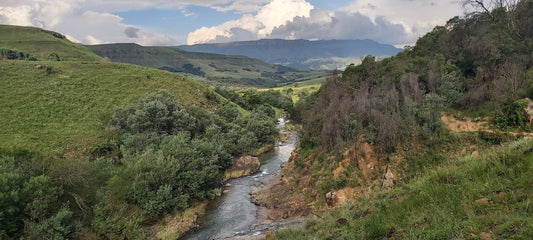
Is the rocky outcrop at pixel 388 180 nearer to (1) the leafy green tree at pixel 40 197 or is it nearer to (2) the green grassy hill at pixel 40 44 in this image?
(1) the leafy green tree at pixel 40 197

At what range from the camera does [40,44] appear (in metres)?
111

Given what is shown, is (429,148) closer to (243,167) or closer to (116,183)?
(243,167)

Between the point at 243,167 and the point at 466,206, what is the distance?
37.5m

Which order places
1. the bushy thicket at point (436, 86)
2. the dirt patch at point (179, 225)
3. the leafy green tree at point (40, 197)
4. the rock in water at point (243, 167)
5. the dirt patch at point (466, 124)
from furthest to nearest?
the rock in water at point (243, 167)
the bushy thicket at point (436, 86)
the dirt patch at point (179, 225)
the dirt patch at point (466, 124)
the leafy green tree at point (40, 197)

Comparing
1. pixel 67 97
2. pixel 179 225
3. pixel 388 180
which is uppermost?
pixel 67 97

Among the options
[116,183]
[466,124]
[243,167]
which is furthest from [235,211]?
[466,124]

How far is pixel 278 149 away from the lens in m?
57.5

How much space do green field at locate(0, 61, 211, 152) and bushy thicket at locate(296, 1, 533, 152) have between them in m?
35.9

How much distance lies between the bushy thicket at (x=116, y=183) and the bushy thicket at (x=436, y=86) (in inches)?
701

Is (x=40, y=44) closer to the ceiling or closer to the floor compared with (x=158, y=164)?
closer to the ceiling

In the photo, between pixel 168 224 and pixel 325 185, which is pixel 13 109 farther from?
pixel 325 185

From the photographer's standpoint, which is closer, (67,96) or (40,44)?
(67,96)

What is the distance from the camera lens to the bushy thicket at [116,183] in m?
19.6

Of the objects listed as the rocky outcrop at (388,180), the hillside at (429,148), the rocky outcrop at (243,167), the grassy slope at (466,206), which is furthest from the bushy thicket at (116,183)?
the grassy slope at (466,206)
